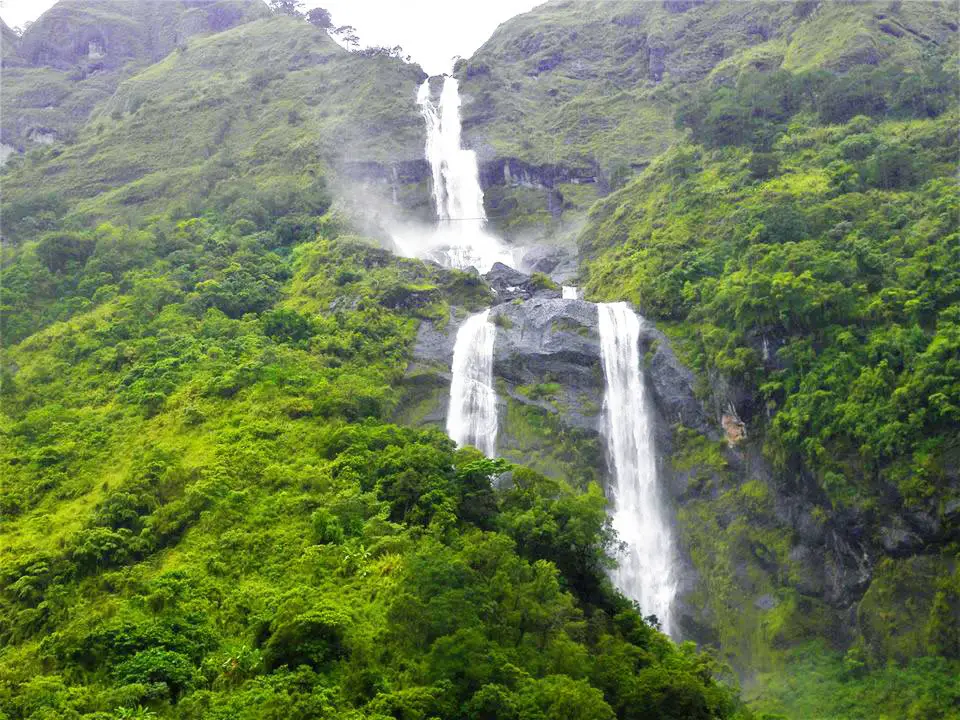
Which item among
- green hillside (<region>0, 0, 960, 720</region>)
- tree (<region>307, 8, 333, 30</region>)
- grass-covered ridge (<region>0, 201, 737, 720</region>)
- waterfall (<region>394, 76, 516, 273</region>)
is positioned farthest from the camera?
tree (<region>307, 8, 333, 30</region>)

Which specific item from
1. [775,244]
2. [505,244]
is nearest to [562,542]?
[775,244]

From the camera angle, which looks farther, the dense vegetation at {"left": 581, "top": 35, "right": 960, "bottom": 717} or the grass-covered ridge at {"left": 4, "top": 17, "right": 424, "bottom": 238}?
the grass-covered ridge at {"left": 4, "top": 17, "right": 424, "bottom": 238}

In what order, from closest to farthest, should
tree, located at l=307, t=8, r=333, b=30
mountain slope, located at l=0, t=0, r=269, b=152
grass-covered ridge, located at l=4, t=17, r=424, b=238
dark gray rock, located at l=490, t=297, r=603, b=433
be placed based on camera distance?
dark gray rock, located at l=490, t=297, r=603, b=433 < grass-covered ridge, located at l=4, t=17, r=424, b=238 < mountain slope, located at l=0, t=0, r=269, b=152 < tree, located at l=307, t=8, r=333, b=30

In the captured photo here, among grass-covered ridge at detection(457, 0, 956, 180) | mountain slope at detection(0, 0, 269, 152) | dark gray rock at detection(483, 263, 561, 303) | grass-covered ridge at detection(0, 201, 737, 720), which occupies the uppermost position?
mountain slope at detection(0, 0, 269, 152)

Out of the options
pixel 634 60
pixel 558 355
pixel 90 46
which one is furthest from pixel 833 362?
pixel 90 46

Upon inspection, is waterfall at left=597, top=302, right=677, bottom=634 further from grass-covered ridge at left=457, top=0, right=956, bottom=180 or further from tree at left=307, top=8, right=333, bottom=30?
tree at left=307, top=8, right=333, bottom=30

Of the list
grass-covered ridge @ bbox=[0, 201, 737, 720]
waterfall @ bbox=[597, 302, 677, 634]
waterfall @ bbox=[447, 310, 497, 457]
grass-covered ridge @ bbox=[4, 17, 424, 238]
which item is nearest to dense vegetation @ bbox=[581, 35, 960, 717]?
waterfall @ bbox=[597, 302, 677, 634]

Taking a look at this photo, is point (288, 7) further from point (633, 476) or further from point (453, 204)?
point (633, 476)
